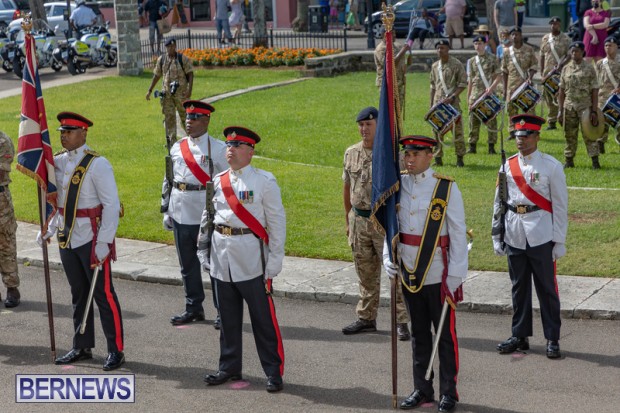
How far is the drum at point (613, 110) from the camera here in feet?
51.0

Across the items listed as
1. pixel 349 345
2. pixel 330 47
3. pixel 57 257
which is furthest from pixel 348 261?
pixel 330 47

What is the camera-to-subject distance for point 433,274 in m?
7.75

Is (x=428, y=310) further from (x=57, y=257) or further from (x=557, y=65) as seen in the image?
(x=557, y=65)

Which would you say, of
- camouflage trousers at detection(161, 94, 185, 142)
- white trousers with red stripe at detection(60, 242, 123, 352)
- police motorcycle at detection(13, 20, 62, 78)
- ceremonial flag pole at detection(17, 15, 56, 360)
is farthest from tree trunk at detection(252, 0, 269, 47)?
white trousers with red stripe at detection(60, 242, 123, 352)

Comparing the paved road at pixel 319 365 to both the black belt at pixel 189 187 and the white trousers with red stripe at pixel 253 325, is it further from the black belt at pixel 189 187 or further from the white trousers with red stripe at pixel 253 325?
the black belt at pixel 189 187

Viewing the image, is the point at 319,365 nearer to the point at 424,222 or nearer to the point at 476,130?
the point at 424,222

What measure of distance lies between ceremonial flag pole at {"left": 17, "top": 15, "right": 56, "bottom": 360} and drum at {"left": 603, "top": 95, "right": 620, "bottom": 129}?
912 centimetres

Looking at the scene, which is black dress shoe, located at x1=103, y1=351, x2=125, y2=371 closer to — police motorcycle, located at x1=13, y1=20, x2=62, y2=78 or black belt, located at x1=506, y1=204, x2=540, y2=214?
black belt, located at x1=506, y1=204, x2=540, y2=214

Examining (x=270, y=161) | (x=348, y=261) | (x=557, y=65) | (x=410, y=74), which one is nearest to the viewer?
(x=348, y=261)

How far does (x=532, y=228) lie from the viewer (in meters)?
8.82

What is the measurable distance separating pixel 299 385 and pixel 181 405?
97 cm

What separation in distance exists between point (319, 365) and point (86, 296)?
2084 millimetres

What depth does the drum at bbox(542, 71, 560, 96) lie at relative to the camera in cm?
1877

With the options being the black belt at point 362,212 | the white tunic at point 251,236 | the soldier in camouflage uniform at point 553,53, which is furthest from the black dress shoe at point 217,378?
the soldier in camouflage uniform at point 553,53
